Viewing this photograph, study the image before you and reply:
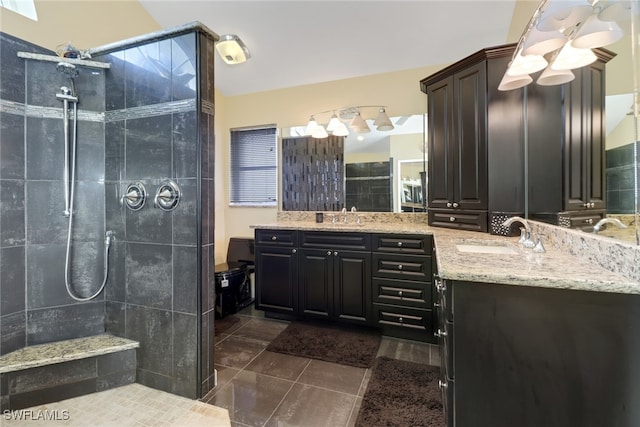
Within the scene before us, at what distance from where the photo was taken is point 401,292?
7.68 ft

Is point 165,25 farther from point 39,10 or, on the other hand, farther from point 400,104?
point 400,104

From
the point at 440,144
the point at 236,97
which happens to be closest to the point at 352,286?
the point at 440,144

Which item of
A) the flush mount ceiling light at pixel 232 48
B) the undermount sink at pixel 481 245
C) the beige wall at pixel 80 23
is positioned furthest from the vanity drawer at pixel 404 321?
the beige wall at pixel 80 23

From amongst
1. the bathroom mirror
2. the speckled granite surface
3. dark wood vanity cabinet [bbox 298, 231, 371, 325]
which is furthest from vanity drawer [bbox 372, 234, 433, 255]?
the speckled granite surface

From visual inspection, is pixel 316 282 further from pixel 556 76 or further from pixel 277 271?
pixel 556 76

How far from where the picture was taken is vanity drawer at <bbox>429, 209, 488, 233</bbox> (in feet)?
6.88

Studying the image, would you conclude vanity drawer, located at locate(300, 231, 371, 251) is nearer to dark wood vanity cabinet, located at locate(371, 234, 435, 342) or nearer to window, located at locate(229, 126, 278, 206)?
dark wood vanity cabinet, located at locate(371, 234, 435, 342)

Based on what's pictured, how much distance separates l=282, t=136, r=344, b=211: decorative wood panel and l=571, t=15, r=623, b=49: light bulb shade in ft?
7.19

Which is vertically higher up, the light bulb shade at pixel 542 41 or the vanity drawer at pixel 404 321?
the light bulb shade at pixel 542 41

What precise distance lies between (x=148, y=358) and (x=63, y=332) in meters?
0.66

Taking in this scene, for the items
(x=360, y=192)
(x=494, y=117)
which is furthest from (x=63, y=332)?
(x=494, y=117)

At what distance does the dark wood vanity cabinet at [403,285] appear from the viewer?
2.26 m

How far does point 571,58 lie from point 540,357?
134 cm

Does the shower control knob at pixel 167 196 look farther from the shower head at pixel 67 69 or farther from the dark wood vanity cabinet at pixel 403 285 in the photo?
the dark wood vanity cabinet at pixel 403 285
